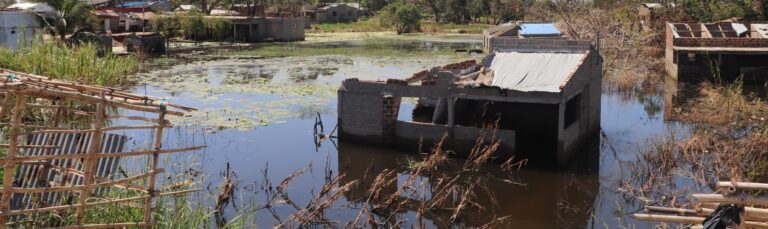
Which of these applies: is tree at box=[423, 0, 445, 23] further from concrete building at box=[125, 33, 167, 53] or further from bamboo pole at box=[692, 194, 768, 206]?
bamboo pole at box=[692, 194, 768, 206]

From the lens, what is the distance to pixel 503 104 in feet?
52.3

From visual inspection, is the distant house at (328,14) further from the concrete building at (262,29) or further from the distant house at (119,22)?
the distant house at (119,22)

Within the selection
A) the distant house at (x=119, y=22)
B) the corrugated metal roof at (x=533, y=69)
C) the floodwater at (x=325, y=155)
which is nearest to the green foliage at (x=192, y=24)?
the distant house at (x=119, y=22)

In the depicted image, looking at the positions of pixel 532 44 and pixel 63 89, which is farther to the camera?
pixel 532 44

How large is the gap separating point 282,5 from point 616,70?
1983 inches

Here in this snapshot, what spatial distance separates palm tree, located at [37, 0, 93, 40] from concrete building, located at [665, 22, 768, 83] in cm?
2316

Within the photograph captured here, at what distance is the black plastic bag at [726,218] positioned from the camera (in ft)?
15.8

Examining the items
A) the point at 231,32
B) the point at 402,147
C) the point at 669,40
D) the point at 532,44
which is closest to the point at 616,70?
the point at 669,40

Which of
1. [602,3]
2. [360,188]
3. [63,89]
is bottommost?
[360,188]

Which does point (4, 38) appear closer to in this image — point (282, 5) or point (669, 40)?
point (669, 40)

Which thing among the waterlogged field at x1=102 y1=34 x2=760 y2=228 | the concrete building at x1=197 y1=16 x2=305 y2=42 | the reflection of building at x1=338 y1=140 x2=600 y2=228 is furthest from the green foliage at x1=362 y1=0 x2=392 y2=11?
the reflection of building at x1=338 y1=140 x2=600 y2=228

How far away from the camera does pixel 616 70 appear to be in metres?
27.6

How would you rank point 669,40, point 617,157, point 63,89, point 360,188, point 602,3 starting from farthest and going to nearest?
Answer: point 602,3 < point 669,40 < point 617,157 < point 360,188 < point 63,89

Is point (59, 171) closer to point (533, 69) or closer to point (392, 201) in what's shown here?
point (392, 201)
